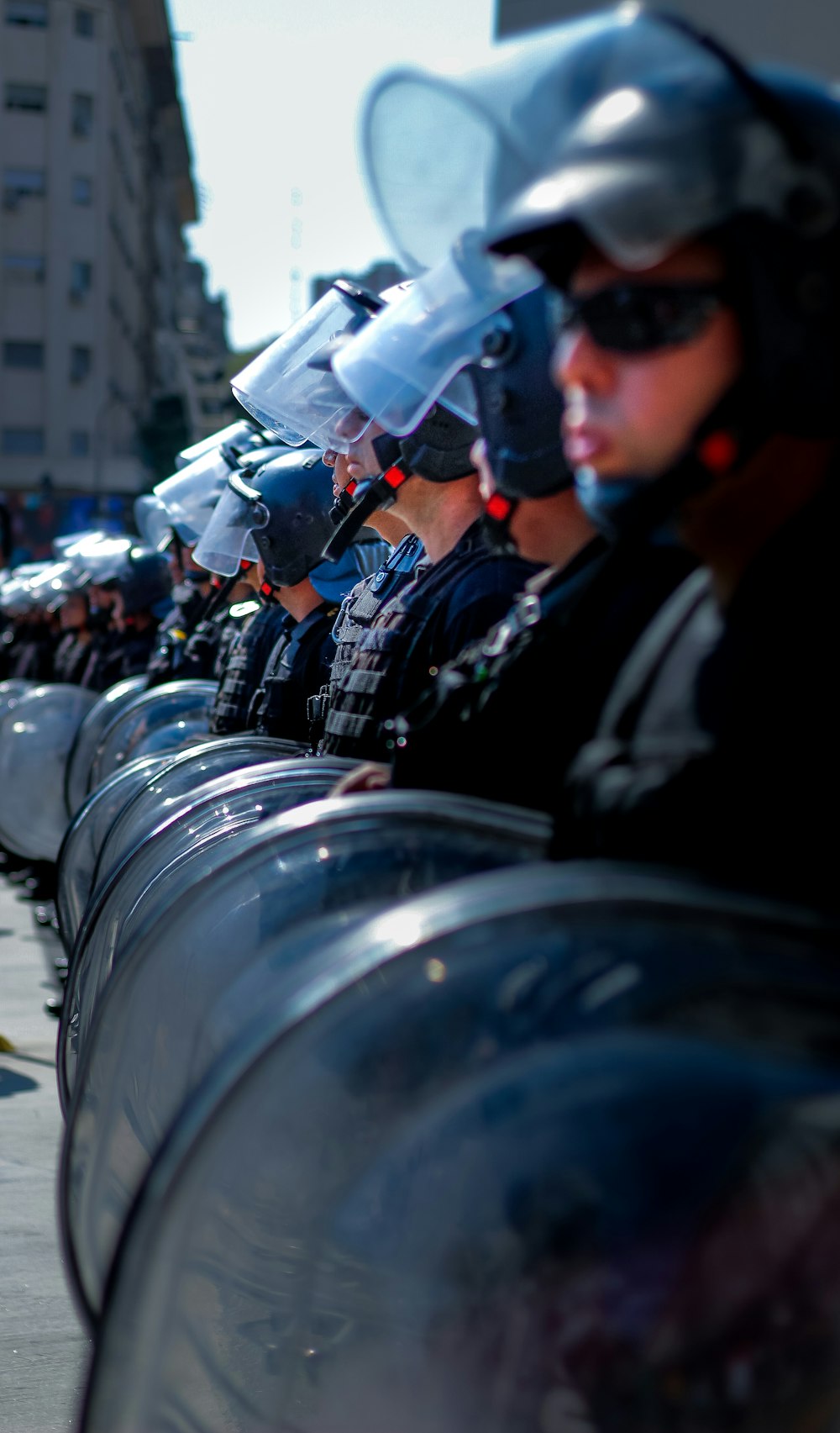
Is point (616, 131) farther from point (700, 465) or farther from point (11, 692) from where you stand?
point (11, 692)

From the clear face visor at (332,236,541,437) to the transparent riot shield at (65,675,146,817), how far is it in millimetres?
6610

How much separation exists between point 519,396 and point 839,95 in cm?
114

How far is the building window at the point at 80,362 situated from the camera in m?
53.6

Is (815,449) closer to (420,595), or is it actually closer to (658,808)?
(658,808)

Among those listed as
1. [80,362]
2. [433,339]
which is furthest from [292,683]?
[80,362]

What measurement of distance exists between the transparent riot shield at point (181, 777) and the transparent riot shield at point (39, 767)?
6.81 meters

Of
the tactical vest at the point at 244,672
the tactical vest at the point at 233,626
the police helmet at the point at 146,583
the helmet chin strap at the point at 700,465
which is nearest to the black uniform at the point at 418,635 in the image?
the helmet chin strap at the point at 700,465

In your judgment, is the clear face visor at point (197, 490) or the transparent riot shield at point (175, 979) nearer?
the transparent riot shield at point (175, 979)

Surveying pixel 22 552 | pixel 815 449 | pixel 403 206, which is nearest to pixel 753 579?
pixel 815 449

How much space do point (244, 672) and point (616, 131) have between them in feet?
16.4

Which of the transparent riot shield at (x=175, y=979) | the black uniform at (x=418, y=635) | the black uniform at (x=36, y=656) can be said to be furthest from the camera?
the black uniform at (x=36, y=656)

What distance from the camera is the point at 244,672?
6844 millimetres

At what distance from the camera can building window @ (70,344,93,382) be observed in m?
53.6

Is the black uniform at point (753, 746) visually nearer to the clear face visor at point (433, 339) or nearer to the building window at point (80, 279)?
the clear face visor at point (433, 339)
